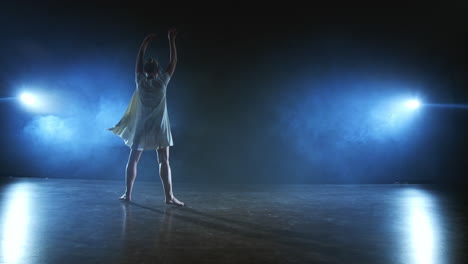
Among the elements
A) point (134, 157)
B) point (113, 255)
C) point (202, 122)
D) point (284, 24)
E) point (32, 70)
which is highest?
point (284, 24)

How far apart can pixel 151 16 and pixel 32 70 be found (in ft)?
6.50

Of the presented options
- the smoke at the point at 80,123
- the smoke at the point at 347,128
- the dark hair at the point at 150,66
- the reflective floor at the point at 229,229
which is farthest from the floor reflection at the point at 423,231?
the smoke at the point at 80,123

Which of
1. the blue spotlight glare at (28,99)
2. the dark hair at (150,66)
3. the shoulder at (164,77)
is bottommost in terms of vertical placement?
the shoulder at (164,77)

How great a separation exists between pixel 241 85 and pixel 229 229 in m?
3.52

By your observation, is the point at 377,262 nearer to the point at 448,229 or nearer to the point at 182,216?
the point at 448,229

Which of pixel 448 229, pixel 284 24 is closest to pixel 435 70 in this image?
pixel 284 24

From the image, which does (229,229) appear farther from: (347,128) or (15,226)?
(347,128)

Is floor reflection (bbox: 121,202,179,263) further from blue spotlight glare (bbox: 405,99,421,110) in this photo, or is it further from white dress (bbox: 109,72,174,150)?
blue spotlight glare (bbox: 405,99,421,110)

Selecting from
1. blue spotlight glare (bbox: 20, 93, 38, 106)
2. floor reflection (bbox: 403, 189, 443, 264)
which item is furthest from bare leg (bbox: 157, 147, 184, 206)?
blue spotlight glare (bbox: 20, 93, 38, 106)

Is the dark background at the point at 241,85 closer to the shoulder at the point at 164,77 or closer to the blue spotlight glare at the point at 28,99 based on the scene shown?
the blue spotlight glare at the point at 28,99

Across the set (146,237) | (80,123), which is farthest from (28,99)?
(146,237)

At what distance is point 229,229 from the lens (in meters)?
2.19

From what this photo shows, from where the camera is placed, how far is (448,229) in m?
2.24

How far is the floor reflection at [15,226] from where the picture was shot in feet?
5.21
